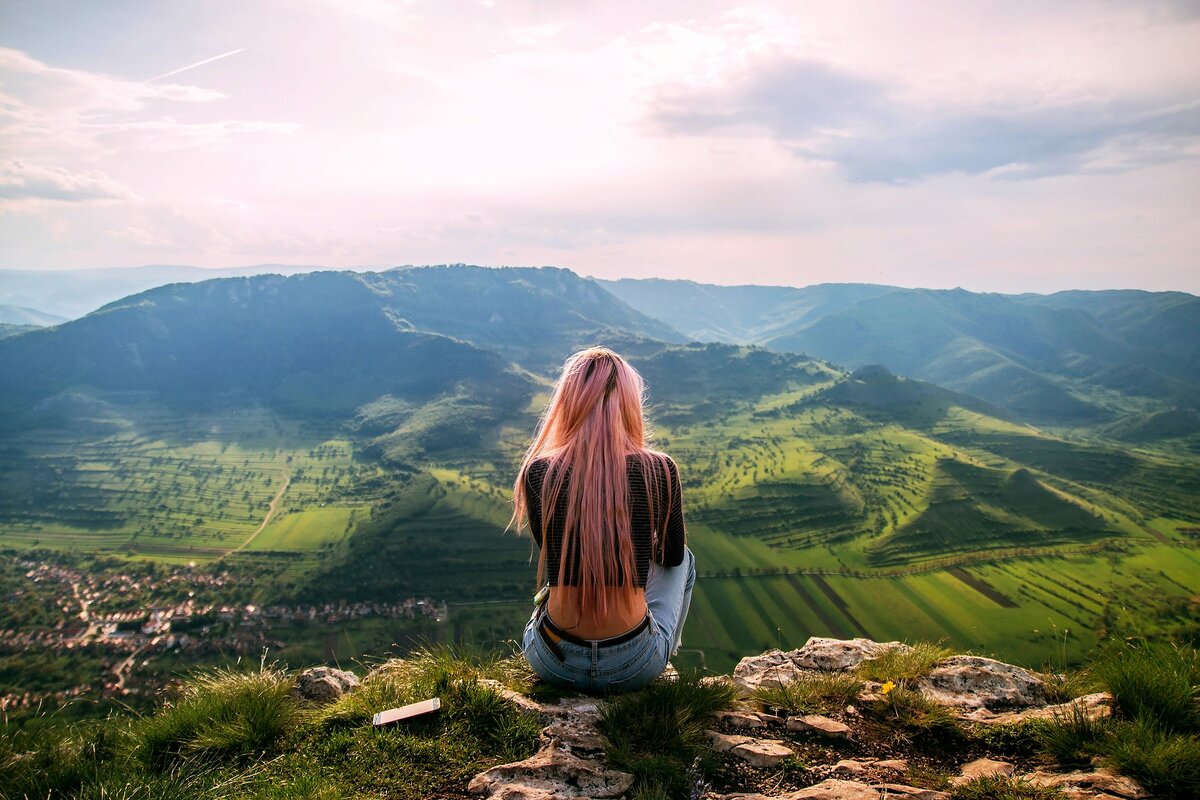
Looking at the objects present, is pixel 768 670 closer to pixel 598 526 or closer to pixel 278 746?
pixel 598 526

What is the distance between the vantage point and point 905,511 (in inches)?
4970

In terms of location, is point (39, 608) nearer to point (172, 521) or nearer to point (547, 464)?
point (172, 521)

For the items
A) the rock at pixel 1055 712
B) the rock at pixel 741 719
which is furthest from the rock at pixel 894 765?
the rock at pixel 1055 712

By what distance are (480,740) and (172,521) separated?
172m

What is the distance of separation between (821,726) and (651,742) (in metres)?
1.81

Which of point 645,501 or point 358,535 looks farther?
point 358,535

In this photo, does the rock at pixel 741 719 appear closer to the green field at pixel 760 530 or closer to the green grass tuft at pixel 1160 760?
the green grass tuft at pixel 1160 760

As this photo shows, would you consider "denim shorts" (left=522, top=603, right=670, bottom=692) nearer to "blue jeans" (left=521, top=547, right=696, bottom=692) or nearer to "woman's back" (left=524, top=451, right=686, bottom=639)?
"blue jeans" (left=521, top=547, right=696, bottom=692)

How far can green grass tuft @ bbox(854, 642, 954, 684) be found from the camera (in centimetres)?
621

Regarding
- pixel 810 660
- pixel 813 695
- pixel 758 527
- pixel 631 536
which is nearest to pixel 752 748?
pixel 813 695

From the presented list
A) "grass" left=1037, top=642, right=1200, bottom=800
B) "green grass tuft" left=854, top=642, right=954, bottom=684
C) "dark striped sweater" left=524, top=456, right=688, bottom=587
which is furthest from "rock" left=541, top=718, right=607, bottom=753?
"grass" left=1037, top=642, right=1200, bottom=800

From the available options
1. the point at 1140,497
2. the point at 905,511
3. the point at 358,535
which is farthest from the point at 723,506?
the point at 1140,497

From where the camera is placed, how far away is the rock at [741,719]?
16.7ft

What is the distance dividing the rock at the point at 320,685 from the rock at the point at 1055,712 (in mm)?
6899
